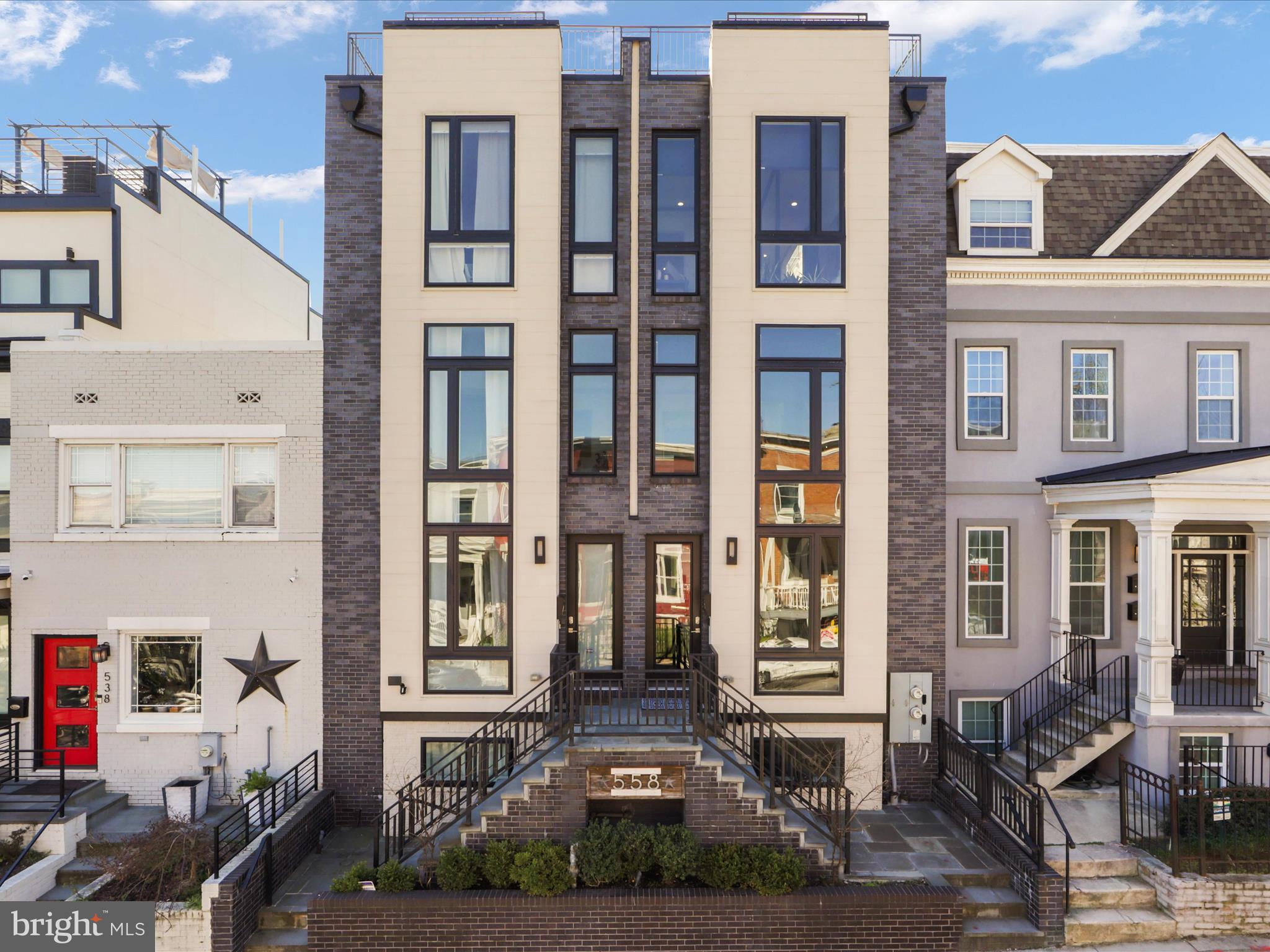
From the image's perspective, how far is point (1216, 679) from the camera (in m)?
12.0

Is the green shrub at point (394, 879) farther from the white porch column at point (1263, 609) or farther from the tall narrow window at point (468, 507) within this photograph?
the white porch column at point (1263, 609)

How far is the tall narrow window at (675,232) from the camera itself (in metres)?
11.6

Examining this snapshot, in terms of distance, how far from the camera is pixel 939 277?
11.8m

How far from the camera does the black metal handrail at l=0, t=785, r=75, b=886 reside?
9258 mm

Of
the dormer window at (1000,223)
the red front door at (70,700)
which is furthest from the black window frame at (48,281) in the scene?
the dormer window at (1000,223)

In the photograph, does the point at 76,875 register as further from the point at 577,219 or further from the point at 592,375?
the point at 577,219

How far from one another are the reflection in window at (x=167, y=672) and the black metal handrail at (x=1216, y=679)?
15493mm

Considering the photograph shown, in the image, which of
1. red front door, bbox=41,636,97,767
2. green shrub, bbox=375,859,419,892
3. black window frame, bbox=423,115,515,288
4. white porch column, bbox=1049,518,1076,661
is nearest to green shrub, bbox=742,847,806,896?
green shrub, bbox=375,859,419,892

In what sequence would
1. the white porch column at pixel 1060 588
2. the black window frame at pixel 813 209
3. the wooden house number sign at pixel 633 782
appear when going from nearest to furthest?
the wooden house number sign at pixel 633 782
the black window frame at pixel 813 209
the white porch column at pixel 1060 588

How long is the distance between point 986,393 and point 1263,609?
525cm

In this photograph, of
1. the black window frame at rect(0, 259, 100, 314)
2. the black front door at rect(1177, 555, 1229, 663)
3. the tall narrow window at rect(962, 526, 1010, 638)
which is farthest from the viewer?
the black window frame at rect(0, 259, 100, 314)

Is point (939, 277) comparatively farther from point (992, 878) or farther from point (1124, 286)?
point (992, 878)

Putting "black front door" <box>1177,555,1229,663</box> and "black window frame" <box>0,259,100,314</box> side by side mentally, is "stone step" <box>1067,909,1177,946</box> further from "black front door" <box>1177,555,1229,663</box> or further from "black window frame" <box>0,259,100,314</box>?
"black window frame" <box>0,259,100,314</box>

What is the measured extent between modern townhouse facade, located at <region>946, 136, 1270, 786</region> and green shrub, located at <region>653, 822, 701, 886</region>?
19.6 feet
